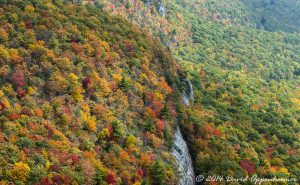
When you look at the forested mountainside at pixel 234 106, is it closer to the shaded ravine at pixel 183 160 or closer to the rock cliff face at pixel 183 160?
the shaded ravine at pixel 183 160

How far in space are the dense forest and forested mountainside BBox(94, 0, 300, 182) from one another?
15.7 inches

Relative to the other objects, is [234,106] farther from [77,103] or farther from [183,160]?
[77,103]

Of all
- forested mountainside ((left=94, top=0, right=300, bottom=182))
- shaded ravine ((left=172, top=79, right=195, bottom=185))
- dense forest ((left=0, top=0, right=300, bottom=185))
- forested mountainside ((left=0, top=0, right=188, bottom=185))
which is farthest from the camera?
forested mountainside ((left=94, top=0, right=300, bottom=182))

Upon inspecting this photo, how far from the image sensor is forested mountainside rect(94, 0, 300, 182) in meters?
85.2

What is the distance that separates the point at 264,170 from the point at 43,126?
166 ft

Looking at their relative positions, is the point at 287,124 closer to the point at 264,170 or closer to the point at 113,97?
the point at 264,170

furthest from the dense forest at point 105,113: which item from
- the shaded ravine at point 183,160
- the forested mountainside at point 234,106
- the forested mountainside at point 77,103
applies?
the shaded ravine at point 183,160

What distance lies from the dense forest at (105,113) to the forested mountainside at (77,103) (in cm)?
15

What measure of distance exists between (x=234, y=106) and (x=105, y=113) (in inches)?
2517

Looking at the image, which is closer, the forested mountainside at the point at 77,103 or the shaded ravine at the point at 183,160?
the forested mountainside at the point at 77,103

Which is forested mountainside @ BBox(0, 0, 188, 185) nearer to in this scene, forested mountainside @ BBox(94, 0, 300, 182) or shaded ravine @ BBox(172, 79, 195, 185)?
shaded ravine @ BBox(172, 79, 195, 185)

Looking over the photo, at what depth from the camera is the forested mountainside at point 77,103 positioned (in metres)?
50.5

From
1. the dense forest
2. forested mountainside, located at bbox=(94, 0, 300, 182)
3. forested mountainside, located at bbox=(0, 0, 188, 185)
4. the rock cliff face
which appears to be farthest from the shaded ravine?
forested mountainside, located at bbox=(94, 0, 300, 182)

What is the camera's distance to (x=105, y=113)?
65312 mm
